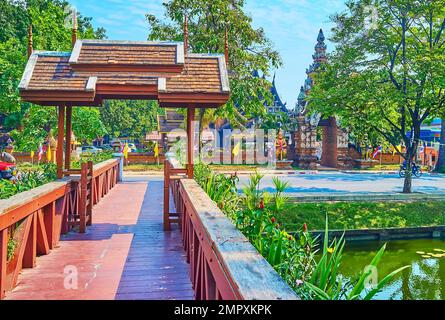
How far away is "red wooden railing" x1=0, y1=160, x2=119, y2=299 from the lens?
12.2ft

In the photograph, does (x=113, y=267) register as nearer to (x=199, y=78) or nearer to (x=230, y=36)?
(x=199, y=78)

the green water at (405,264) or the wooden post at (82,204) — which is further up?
the wooden post at (82,204)

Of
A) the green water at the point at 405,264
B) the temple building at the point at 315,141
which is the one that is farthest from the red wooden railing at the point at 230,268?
the temple building at the point at 315,141

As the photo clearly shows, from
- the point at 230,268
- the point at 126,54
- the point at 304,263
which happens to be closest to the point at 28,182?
the point at 126,54

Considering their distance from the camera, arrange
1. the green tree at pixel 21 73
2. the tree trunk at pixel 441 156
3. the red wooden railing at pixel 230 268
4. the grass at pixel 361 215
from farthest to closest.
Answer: the tree trunk at pixel 441 156 < the green tree at pixel 21 73 < the grass at pixel 361 215 < the red wooden railing at pixel 230 268

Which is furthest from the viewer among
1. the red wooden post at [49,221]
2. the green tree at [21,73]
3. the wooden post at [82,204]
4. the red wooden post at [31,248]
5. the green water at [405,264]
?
the green tree at [21,73]

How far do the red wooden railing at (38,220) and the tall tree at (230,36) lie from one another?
14317 millimetres

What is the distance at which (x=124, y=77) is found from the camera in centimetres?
695

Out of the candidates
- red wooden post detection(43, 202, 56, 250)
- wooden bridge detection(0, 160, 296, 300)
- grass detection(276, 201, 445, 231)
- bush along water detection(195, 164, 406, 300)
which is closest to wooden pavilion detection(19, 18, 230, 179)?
wooden bridge detection(0, 160, 296, 300)

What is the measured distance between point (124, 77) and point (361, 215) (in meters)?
9.24

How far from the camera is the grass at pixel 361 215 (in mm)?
12695

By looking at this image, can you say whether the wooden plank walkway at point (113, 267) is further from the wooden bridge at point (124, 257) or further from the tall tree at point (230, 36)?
the tall tree at point (230, 36)

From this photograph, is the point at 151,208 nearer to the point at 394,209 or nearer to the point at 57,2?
the point at 394,209
